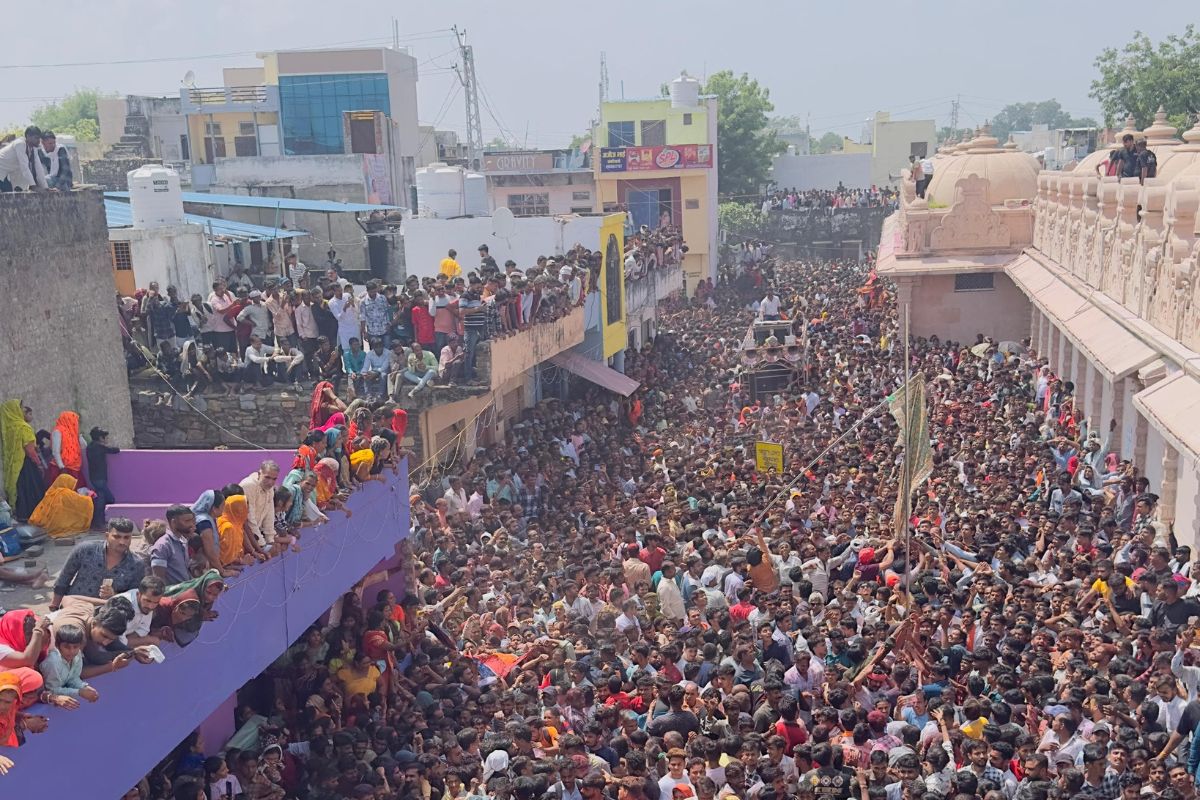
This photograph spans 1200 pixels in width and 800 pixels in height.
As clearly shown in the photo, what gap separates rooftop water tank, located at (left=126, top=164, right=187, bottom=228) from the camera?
20.8 m

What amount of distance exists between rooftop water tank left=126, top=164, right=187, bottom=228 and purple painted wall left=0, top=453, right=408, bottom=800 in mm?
10632

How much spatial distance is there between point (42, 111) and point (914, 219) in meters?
87.7

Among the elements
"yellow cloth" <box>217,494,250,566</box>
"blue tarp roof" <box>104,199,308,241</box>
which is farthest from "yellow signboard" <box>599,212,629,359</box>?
"yellow cloth" <box>217,494,250,566</box>

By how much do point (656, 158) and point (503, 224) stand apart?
22250 millimetres

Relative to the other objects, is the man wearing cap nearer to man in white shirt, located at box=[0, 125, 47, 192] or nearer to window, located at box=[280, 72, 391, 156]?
man in white shirt, located at box=[0, 125, 47, 192]

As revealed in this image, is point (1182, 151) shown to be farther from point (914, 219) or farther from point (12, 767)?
point (12, 767)

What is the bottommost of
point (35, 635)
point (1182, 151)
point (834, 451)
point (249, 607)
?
point (834, 451)

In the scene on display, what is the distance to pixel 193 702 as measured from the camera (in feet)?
28.4

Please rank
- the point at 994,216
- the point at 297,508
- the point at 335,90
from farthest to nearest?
the point at 335,90 < the point at 994,216 < the point at 297,508

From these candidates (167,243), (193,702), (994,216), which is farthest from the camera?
(994,216)

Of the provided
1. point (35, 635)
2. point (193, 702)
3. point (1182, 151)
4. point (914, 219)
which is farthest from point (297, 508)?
point (914, 219)

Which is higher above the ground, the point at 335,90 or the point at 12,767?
the point at 335,90

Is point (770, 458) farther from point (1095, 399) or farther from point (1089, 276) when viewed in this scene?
point (1089, 276)

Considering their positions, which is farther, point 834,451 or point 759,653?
point 834,451
